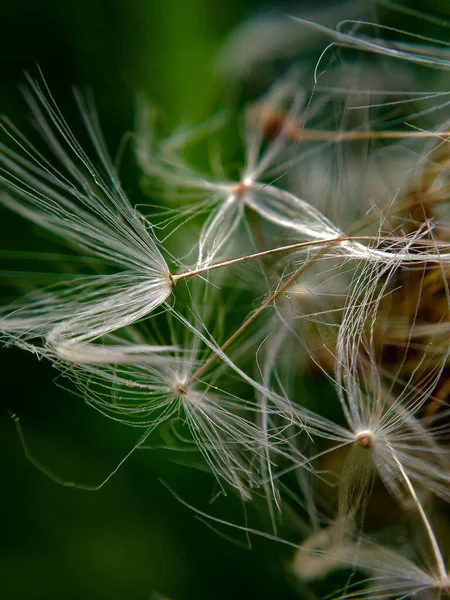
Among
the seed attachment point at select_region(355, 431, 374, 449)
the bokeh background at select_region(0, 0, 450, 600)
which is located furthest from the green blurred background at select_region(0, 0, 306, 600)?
the seed attachment point at select_region(355, 431, 374, 449)

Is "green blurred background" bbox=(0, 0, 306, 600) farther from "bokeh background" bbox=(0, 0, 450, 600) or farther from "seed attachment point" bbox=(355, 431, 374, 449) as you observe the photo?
"seed attachment point" bbox=(355, 431, 374, 449)

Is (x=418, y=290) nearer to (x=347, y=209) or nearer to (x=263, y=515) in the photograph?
(x=347, y=209)

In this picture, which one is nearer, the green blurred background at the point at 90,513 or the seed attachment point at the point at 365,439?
the seed attachment point at the point at 365,439

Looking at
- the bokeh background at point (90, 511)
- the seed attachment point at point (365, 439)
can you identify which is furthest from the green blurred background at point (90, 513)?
the seed attachment point at point (365, 439)

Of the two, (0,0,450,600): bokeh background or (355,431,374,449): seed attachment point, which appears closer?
(355,431,374,449): seed attachment point

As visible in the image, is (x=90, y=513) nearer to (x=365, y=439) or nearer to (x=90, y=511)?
(x=90, y=511)

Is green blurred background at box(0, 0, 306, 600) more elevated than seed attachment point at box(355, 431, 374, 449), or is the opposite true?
seed attachment point at box(355, 431, 374, 449)

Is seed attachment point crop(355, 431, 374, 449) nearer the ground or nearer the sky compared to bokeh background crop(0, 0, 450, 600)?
nearer the sky

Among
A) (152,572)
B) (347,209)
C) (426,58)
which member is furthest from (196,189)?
(152,572)

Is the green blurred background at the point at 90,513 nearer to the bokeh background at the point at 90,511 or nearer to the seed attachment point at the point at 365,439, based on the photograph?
the bokeh background at the point at 90,511

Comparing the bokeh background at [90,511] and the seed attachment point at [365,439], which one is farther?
the bokeh background at [90,511]

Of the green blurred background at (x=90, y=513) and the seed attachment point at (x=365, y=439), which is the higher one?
the seed attachment point at (x=365, y=439)
